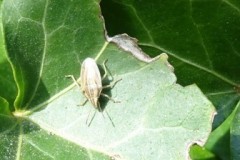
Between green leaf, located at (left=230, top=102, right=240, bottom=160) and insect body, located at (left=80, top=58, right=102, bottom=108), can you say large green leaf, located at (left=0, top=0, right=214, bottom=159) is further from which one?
green leaf, located at (left=230, top=102, right=240, bottom=160)

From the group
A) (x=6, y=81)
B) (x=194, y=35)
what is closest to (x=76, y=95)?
(x=6, y=81)

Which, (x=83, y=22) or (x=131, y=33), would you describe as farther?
(x=131, y=33)

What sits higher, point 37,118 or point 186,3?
point 186,3

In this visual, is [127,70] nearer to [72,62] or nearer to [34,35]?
[72,62]

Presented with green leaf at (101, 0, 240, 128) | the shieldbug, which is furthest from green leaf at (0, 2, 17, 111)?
green leaf at (101, 0, 240, 128)

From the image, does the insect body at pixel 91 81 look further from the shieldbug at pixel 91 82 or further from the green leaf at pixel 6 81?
the green leaf at pixel 6 81

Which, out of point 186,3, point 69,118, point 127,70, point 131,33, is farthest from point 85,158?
point 186,3
